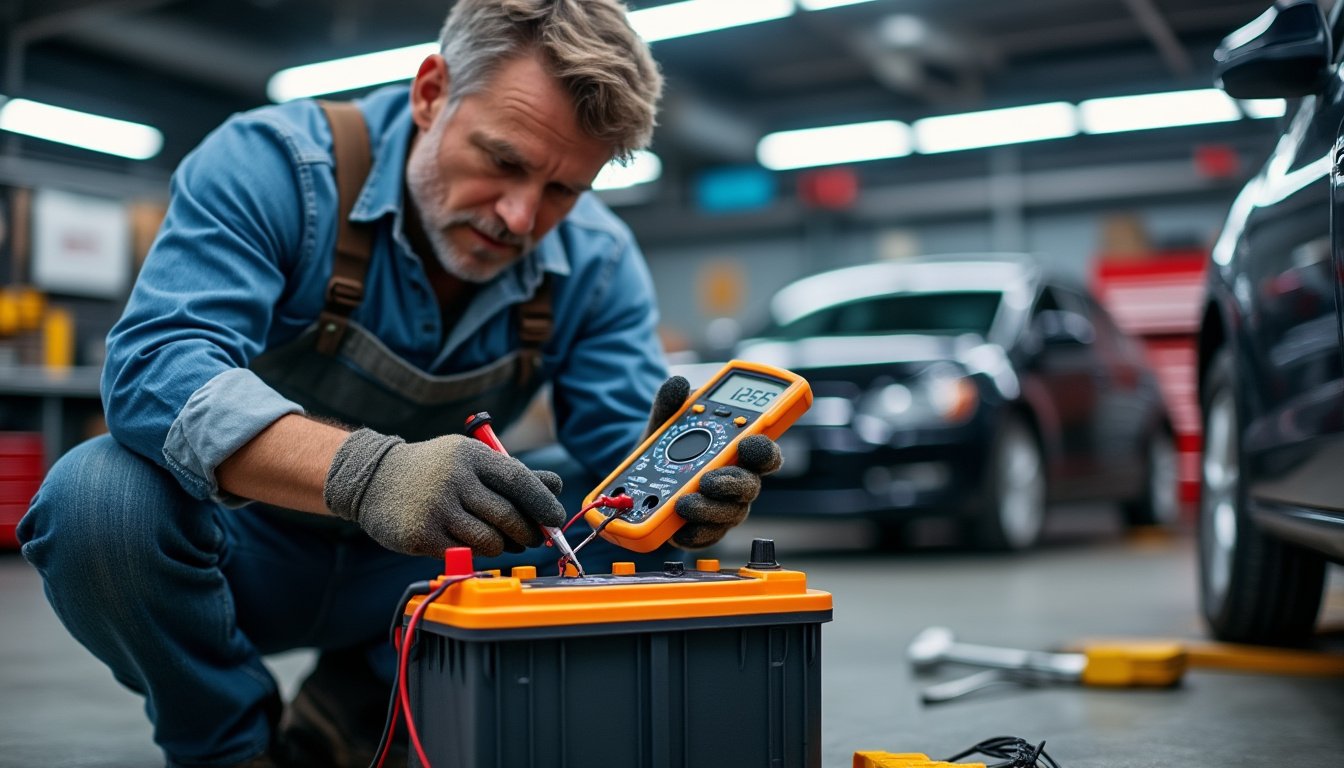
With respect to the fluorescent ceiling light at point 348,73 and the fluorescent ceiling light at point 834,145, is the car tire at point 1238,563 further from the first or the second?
the fluorescent ceiling light at point 834,145

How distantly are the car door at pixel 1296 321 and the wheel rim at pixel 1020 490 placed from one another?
2.36 metres

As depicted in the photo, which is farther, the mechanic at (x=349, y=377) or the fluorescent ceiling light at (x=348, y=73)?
the fluorescent ceiling light at (x=348, y=73)

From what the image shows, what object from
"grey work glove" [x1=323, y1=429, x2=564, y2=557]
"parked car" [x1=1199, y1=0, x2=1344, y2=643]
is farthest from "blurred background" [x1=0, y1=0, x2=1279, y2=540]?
"grey work glove" [x1=323, y1=429, x2=564, y2=557]

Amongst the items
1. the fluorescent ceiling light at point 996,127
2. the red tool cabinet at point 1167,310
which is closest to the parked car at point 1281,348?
the red tool cabinet at point 1167,310

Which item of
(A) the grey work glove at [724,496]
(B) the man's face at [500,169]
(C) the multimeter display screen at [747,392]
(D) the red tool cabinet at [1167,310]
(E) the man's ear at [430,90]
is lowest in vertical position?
(A) the grey work glove at [724,496]

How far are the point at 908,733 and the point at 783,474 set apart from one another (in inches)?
103

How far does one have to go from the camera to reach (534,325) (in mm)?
1613

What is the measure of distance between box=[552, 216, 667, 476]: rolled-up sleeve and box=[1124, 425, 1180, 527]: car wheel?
476 centimetres

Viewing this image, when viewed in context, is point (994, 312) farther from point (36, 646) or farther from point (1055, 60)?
point (1055, 60)

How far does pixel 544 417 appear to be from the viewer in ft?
26.3

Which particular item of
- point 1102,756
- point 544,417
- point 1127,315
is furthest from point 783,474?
point 1127,315

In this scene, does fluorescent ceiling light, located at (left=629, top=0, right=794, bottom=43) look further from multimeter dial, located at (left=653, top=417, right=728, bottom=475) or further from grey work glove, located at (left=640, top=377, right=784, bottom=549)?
grey work glove, located at (left=640, top=377, right=784, bottom=549)

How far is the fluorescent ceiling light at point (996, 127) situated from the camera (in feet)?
33.4

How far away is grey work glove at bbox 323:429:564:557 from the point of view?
1.07 m
